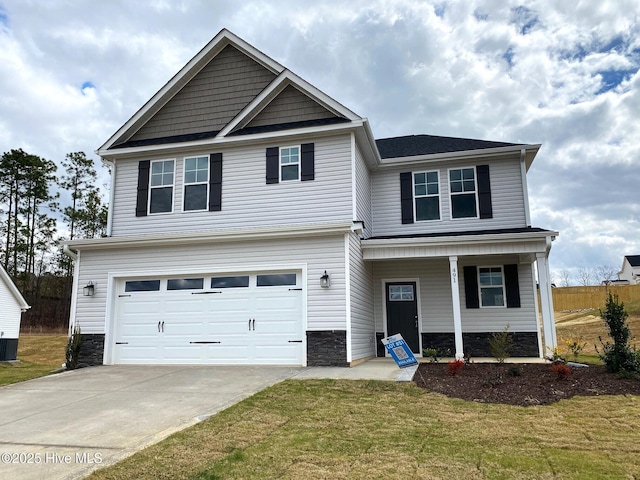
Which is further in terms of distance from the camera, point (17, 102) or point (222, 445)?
point (17, 102)

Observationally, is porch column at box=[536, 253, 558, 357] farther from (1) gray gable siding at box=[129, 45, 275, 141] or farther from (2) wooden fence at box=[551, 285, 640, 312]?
(2) wooden fence at box=[551, 285, 640, 312]

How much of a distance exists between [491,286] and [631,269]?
5094cm

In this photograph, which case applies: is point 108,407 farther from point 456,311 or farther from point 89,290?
point 456,311

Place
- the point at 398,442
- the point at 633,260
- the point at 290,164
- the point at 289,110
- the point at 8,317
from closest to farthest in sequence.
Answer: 1. the point at 398,442
2. the point at 290,164
3. the point at 289,110
4. the point at 8,317
5. the point at 633,260

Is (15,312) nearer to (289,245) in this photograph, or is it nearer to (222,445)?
(289,245)

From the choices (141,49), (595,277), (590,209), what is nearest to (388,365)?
(141,49)

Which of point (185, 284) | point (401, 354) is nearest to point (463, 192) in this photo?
point (401, 354)

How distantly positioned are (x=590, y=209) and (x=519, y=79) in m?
11.9

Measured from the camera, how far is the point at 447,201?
43.9 ft

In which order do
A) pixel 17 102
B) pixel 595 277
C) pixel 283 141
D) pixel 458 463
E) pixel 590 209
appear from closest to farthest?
1. pixel 458 463
2. pixel 283 141
3. pixel 17 102
4. pixel 590 209
5. pixel 595 277

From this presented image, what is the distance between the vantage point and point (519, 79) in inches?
591

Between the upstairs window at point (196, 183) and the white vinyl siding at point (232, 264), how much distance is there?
5.08 feet

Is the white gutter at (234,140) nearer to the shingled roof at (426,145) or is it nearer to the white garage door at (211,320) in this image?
the shingled roof at (426,145)

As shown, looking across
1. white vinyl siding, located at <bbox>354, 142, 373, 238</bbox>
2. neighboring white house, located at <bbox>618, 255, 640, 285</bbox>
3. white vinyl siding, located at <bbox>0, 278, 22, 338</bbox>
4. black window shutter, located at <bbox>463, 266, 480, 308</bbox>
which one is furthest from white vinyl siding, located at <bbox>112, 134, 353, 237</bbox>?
neighboring white house, located at <bbox>618, 255, 640, 285</bbox>
